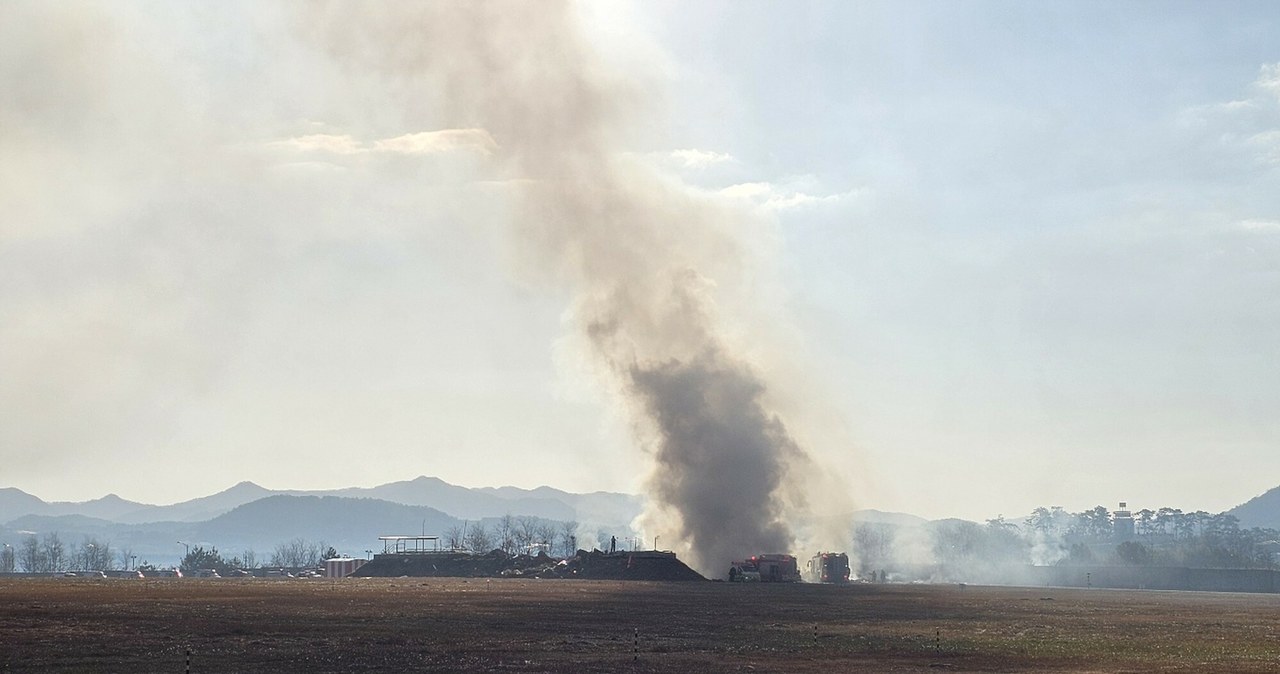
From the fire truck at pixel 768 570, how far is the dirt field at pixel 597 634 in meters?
44.4

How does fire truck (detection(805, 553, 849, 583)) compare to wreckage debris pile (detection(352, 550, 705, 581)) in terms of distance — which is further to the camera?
fire truck (detection(805, 553, 849, 583))

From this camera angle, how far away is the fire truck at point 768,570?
152250mm

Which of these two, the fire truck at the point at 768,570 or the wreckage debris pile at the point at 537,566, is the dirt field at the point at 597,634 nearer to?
the fire truck at the point at 768,570

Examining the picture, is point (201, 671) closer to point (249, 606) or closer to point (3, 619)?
point (3, 619)

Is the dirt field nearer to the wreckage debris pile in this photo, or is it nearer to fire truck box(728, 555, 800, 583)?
fire truck box(728, 555, 800, 583)

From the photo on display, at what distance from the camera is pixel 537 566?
174625 millimetres

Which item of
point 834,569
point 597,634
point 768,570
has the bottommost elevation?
point 597,634

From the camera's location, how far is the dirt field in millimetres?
50250

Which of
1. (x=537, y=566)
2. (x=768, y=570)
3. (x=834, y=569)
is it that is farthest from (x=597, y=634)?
(x=537, y=566)

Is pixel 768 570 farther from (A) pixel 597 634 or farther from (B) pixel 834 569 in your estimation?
(A) pixel 597 634

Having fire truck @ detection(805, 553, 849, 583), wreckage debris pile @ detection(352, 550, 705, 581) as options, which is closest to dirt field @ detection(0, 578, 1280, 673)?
wreckage debris pile @ detection(352, 550, 705, 581)

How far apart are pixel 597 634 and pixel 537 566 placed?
11247 centimetres

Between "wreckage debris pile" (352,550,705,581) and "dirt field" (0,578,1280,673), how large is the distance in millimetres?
46729

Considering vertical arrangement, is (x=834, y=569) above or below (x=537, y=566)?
below
